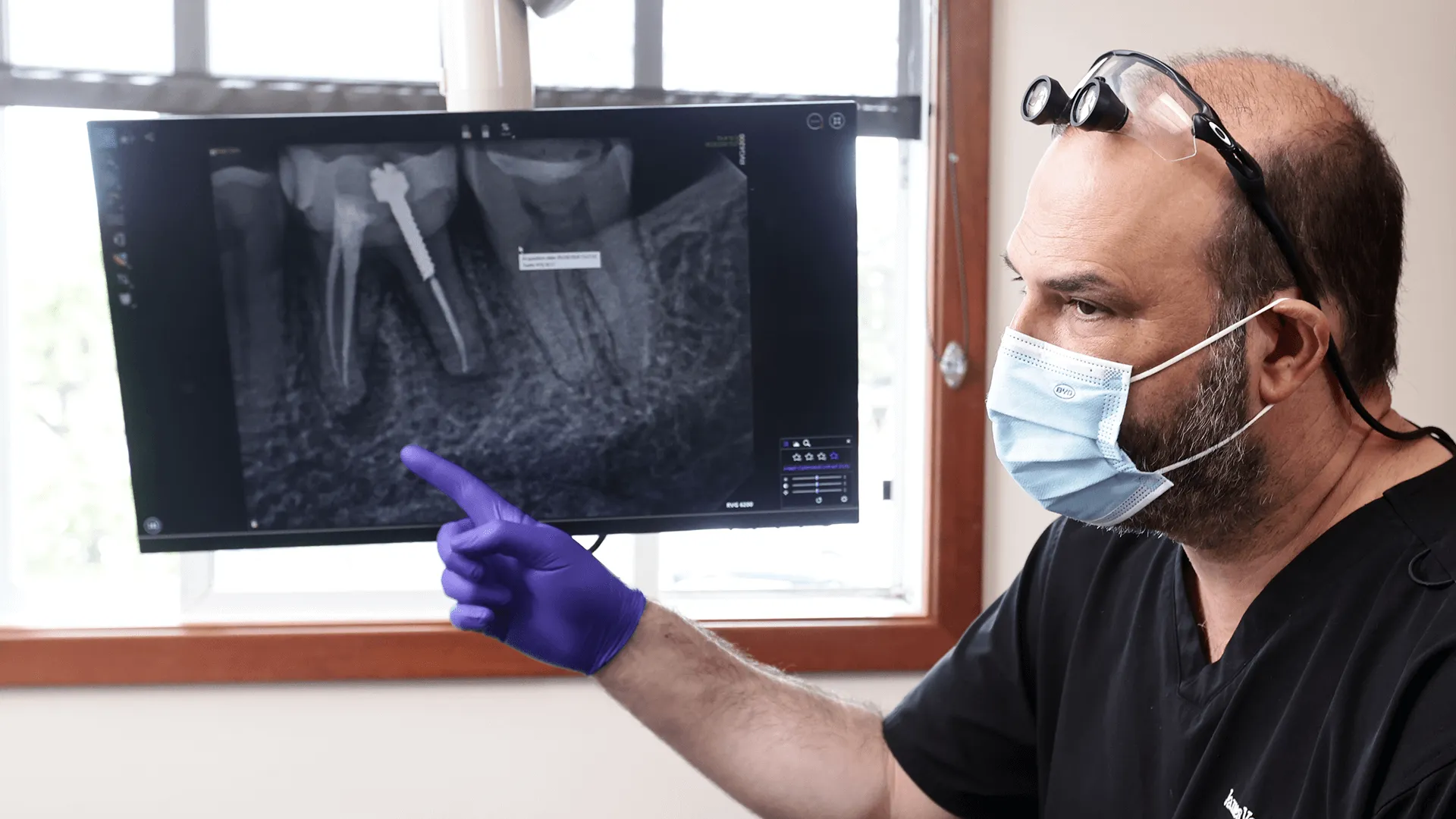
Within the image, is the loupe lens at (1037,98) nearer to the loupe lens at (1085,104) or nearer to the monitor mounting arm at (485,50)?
the loupe lens at (1085,104)

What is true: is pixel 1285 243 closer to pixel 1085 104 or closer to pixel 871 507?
pixel 1085 104

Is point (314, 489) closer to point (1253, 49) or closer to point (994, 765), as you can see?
point (994, 765)

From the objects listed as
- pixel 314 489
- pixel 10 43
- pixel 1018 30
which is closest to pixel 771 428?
pixel 314 489

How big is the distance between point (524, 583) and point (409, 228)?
0.33 metres

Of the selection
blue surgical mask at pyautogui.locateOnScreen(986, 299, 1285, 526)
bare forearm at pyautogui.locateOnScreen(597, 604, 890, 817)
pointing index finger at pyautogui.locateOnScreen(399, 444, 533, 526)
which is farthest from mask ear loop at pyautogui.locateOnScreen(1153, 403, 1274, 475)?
pointing index finger at pyautogui.locateOnScreen(399, 444, 533, 526)

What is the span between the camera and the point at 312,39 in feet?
5.57

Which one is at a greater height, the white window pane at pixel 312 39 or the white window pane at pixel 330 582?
the white window pane at pixel 312 39

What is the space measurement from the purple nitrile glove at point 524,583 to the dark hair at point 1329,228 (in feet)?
1.90

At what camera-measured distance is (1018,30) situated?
5.55ft

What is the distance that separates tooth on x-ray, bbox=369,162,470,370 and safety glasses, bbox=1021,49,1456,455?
0.54 meters

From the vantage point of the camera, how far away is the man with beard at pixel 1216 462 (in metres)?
0.79

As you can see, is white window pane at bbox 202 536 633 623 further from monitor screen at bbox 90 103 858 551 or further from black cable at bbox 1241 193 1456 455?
black cable at bbox 1241 193 1456 455

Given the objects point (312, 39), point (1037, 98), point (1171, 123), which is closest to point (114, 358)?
point (312, 39)

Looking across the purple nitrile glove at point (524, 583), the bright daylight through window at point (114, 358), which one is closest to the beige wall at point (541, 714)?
the bright daylight through window at point (114, 358)
